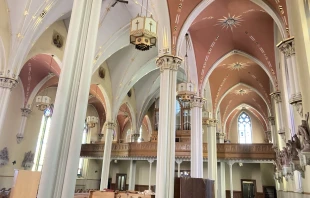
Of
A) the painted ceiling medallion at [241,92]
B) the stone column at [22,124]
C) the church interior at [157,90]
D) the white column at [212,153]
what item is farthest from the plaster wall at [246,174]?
the stone column at [22,124]

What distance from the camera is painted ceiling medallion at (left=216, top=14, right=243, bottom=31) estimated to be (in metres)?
11.9

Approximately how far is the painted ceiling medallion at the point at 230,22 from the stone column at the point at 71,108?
26.7 feet

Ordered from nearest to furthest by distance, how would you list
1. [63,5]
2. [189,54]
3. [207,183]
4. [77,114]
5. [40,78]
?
[77,114] < [207,183] < [63,5] < [189,54] < [40,78]

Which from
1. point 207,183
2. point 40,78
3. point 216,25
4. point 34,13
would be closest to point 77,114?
point 207,183

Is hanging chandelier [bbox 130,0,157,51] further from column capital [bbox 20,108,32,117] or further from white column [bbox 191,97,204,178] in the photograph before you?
column capital [bbox 20,108,32,117]

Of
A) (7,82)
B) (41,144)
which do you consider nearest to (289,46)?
(7,82)

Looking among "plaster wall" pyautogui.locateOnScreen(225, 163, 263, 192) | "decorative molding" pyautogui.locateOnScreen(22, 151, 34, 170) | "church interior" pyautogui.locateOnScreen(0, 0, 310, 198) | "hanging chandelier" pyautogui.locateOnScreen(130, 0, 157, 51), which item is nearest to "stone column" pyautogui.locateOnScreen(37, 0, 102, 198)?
"church interior" pyautogui.locateOnScreen(0, 0, 310, 198)

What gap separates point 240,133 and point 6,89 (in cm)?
2092

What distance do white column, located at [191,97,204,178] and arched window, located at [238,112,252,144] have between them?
1380 cm

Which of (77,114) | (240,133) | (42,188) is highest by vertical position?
(240,133)

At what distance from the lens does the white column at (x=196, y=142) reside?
434 inches

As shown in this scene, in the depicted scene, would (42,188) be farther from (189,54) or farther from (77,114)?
(189,54)

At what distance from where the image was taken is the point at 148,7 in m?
10.5

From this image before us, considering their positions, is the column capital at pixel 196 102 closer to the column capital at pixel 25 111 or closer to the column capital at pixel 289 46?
the column capital at pixel 289 46
